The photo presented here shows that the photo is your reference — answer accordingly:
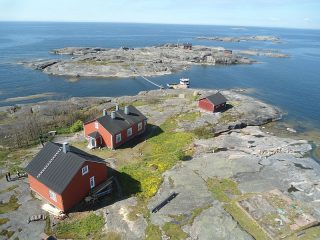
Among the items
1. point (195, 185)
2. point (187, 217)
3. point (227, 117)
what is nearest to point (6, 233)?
point (187, 217)

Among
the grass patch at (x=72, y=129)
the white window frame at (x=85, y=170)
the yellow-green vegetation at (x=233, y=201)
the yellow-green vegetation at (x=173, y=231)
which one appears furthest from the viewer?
the grass patch at (x=72, y=129)

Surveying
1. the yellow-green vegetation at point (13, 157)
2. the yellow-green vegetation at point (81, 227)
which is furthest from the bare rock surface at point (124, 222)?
the yellow-green vegetation at point (13, 157)

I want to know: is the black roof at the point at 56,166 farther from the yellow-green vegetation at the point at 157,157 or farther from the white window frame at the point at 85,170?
the yellow-green vegetation at the point at 157,157

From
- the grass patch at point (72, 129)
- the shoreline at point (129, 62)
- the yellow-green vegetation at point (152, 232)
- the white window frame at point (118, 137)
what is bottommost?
the shoreline at point (129, 62)

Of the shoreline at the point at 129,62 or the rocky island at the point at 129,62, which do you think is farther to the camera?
the rocky island at the point at 129,62

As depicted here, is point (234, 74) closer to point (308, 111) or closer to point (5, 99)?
point (308, 111)

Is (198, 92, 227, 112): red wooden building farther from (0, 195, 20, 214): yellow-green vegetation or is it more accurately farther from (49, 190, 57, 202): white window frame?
(0, 195, 20, 214): yellow-green vegetation

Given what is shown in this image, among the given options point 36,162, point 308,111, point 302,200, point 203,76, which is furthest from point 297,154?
point 203,76
